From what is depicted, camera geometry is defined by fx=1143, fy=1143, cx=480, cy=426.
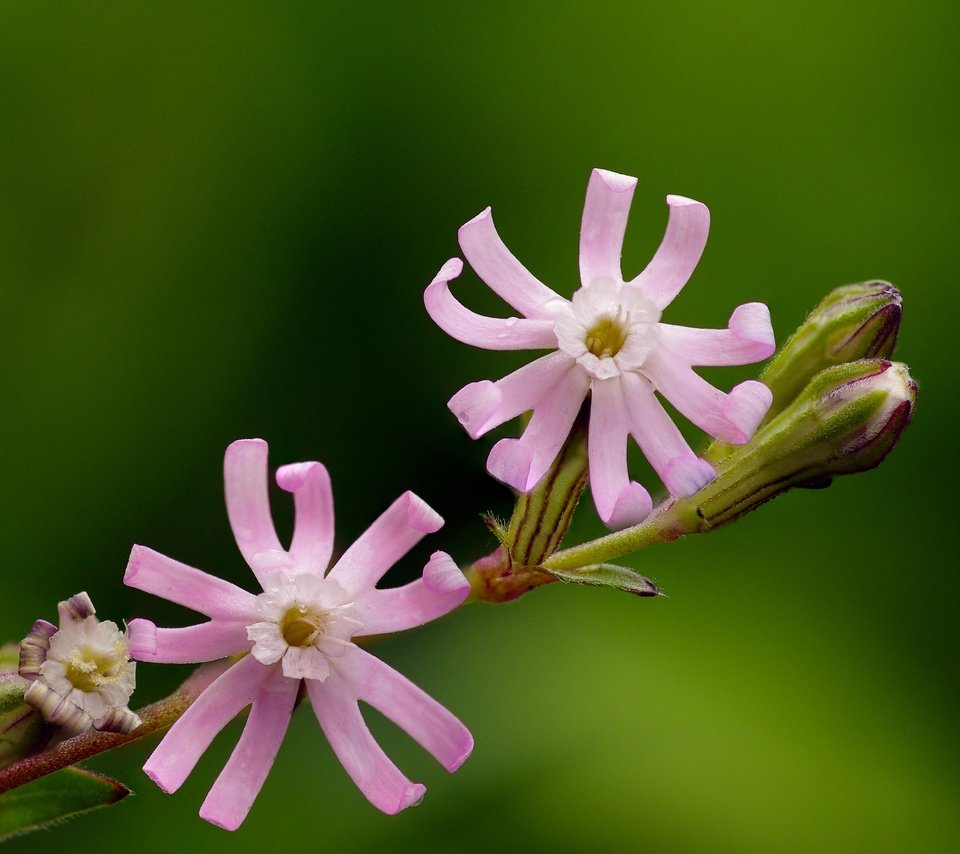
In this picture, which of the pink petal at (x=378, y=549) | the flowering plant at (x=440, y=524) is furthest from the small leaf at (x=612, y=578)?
the pink petal at (x=378, y=549)

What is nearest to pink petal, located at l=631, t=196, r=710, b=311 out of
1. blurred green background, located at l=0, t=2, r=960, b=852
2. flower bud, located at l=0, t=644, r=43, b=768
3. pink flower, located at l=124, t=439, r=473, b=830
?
pink flower, located at l=124, t=439, r=473, b=830

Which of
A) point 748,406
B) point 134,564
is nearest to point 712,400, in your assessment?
point 748,406

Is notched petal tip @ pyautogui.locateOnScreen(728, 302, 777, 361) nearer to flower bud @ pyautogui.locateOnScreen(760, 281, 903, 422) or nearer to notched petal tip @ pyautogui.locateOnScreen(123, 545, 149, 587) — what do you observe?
flower bud @ pyautogui.locateOnScreen(760, 281, 903, 422)

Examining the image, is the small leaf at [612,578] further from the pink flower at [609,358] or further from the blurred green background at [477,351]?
the blurred green background at [477,351]

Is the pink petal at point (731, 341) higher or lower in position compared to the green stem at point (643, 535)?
higher

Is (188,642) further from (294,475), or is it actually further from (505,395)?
(505,395)

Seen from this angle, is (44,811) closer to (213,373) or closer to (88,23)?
(213,373)

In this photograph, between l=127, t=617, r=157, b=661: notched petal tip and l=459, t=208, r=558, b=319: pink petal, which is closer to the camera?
l=127, t=617, r=157, b=661: notched petal tip
